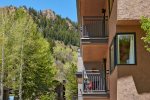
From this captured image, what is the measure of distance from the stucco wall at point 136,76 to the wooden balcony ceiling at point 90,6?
8.12 meters

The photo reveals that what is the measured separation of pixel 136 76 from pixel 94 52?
929 centimetres

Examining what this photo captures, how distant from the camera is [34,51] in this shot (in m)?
57.5

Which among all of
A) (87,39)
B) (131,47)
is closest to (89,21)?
(87,39)

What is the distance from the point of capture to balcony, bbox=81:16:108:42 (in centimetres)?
2128

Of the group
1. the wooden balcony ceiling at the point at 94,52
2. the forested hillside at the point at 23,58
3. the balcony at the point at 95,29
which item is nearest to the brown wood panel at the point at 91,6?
the balcony at the point at 95,29

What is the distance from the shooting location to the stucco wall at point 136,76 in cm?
1514

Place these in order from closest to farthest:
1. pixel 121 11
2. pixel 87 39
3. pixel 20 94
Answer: pixel 121 11 → pixel 87 39 → pixel 20 94

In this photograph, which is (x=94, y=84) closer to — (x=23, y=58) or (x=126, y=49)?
(x=126, y=49)

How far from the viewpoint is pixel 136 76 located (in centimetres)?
1545

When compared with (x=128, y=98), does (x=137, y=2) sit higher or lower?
higher

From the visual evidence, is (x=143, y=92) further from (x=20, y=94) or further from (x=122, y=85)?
(x=20, y=94)

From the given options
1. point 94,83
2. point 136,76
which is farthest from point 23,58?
point 136,76

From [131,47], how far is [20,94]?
4130 cm

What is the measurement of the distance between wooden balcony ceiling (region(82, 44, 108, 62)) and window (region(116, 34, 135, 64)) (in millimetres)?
5459
